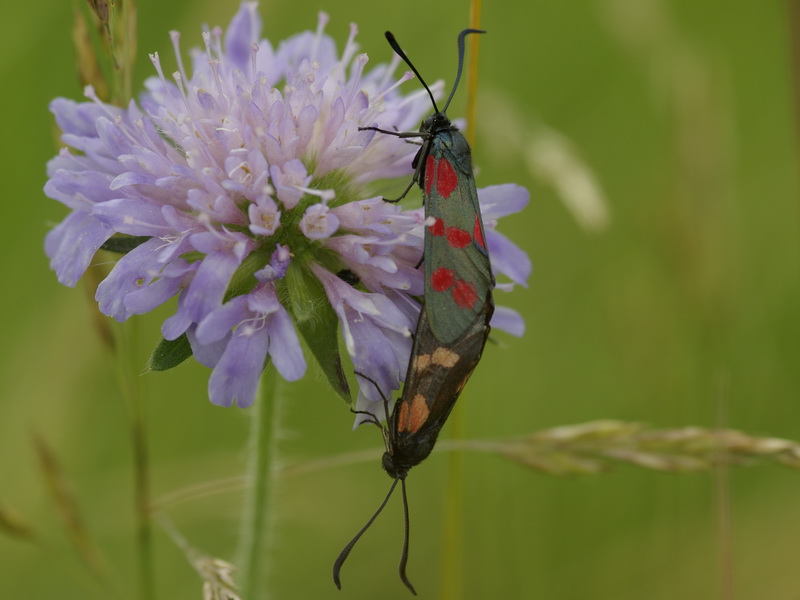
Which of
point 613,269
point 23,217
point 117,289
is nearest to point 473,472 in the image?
point 613,269

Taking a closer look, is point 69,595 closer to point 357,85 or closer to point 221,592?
point 221,592

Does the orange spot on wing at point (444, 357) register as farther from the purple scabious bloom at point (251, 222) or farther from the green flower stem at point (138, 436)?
the green flower stem at point (138, 436)

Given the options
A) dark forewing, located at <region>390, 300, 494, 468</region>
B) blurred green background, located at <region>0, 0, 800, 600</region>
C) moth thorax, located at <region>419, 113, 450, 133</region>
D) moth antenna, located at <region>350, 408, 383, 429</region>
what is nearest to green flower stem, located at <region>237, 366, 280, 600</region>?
blurred green background, located at <region>0, 0, 800, 600</region>

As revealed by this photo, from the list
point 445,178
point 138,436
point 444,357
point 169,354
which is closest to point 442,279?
point 444,357

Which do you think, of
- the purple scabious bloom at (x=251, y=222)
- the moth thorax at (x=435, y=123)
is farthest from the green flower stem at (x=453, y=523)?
the moth thorax at (x=435, y=123)

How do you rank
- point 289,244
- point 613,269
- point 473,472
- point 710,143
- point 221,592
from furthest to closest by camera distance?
1. point 613,269
2. point 473,472
3. point 710,143
4. point 289,244
5. point 221,592
